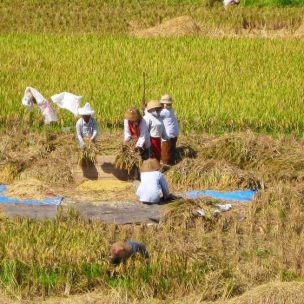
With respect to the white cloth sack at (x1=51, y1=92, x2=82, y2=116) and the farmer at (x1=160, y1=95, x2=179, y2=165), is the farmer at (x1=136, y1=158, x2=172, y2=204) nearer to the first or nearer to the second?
the farmer at (x1=160, y1=95, x2=179, y2=165)

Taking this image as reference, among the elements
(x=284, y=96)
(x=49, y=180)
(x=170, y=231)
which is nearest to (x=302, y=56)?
(x=284, y=96)

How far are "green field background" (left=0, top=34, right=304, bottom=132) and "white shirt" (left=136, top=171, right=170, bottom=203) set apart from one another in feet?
9.65

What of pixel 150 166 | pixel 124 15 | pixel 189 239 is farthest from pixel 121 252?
pixel 124 15

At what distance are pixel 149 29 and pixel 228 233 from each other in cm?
1345

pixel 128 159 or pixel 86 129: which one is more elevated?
pixel 86 129

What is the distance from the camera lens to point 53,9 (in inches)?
985

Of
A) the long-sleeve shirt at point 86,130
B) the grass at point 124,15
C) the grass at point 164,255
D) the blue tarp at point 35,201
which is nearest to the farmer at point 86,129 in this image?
the long-sleeve shirt at point 86,130

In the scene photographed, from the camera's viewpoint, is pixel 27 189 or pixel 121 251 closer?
pixel 121 251

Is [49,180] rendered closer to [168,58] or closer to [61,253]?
[61,253]

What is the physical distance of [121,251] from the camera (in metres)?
8.20

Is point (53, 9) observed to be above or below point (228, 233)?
above

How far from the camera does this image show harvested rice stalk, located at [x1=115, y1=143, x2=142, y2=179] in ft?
36.7

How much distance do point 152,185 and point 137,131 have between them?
1167 millimetres

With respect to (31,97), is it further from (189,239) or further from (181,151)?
(189,239)
